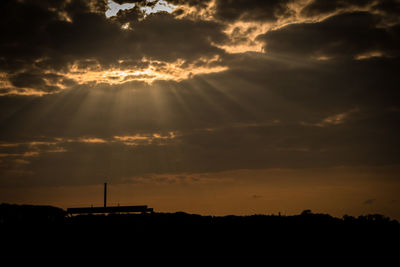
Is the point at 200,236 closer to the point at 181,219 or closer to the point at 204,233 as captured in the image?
the point at 204,233

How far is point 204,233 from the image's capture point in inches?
687

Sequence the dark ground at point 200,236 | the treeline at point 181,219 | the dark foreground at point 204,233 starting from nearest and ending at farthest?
the dark ground at point 200,236 < the dark foreground at point 204,233 < the treeline at point 181,219

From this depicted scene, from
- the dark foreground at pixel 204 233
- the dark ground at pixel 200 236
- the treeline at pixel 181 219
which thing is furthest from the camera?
the treeline at pixel 181 219

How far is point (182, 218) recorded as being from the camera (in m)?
20.6

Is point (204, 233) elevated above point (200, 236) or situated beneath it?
elevated above

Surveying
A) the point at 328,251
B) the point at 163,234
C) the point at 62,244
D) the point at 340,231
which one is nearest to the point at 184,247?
the point at 163,234

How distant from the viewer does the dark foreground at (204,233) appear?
15.7m

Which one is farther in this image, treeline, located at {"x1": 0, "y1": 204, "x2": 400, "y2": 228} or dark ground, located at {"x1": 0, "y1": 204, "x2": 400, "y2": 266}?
treeline, located at {"x1": 0, "y1": 204, "x2": 400, "y2": 228}

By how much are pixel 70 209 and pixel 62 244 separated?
9180 mm

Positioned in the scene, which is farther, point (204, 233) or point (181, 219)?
point (181, 219)

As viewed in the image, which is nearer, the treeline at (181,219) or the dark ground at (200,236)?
the dark ground at (200,236)

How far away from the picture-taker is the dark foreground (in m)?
15.7

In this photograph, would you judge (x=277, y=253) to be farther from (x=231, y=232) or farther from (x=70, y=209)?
(x=70, y=209)

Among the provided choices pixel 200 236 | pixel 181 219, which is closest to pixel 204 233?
pixel 200 236
